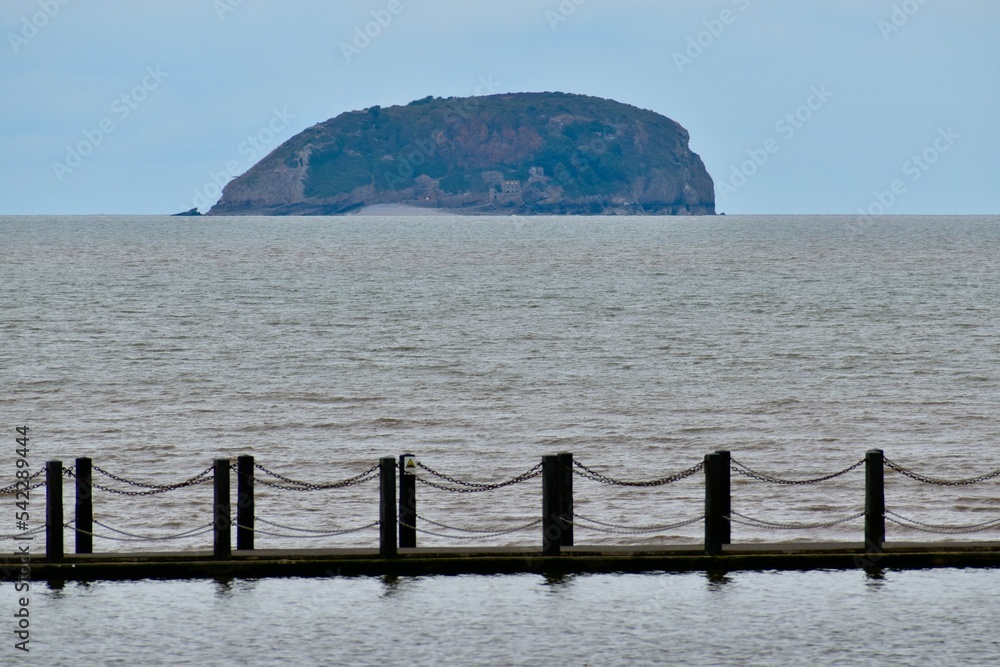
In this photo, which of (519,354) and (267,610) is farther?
(519,354)

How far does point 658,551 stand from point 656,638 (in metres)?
2.51

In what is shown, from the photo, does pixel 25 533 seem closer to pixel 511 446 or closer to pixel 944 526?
pixel 511 446

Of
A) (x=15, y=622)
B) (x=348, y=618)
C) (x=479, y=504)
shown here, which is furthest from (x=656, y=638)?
(x=479, y=504)

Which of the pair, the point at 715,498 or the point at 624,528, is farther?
the point at 624,528

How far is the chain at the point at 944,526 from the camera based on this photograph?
57.3 feet

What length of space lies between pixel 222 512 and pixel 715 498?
16.5 feet

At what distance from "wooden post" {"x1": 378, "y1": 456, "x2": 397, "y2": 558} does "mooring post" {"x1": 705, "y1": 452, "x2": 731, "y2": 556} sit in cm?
321

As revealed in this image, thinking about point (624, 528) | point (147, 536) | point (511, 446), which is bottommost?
point (147, 536)

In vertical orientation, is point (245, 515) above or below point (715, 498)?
below

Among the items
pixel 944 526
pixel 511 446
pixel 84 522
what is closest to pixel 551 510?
pixel 84 522

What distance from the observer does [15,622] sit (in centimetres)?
1210

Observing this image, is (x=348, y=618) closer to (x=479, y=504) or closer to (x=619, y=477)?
(x=479, y=504)

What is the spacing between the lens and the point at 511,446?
25.2 metres

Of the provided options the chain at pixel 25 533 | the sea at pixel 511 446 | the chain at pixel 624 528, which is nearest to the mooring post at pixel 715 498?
the sea at pixel 511 446
